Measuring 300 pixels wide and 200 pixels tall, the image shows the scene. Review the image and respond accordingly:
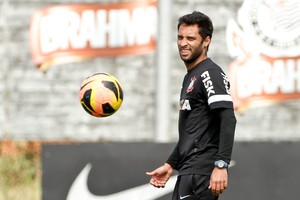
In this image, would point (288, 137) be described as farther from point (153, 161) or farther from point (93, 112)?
point (93, 112)

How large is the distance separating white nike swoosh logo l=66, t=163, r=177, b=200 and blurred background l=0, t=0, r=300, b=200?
1342mm

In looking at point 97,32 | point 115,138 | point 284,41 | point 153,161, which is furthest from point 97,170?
point 284,41

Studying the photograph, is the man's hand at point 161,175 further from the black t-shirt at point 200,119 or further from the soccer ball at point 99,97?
the soccer ball at point 99,97

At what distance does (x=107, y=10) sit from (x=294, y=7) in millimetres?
2439

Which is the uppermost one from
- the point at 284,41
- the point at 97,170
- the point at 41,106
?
the point at 284,41

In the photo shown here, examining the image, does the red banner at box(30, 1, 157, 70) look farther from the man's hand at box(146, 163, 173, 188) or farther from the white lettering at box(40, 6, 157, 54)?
the man's hand at box(146, 163, 173, 188)

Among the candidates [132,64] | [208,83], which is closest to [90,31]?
[132,64]

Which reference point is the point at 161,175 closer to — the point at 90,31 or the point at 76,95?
the point at 76,95

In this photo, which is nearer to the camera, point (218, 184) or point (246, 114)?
point (218, 184)

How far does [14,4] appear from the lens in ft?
34.8

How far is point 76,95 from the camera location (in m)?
10.6

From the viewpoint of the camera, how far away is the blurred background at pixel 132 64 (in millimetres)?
10516

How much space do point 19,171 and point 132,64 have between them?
7.22 feet

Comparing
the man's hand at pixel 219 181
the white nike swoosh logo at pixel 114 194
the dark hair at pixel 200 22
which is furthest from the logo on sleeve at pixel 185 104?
the white nike swoosh logo at pixel 114 194
